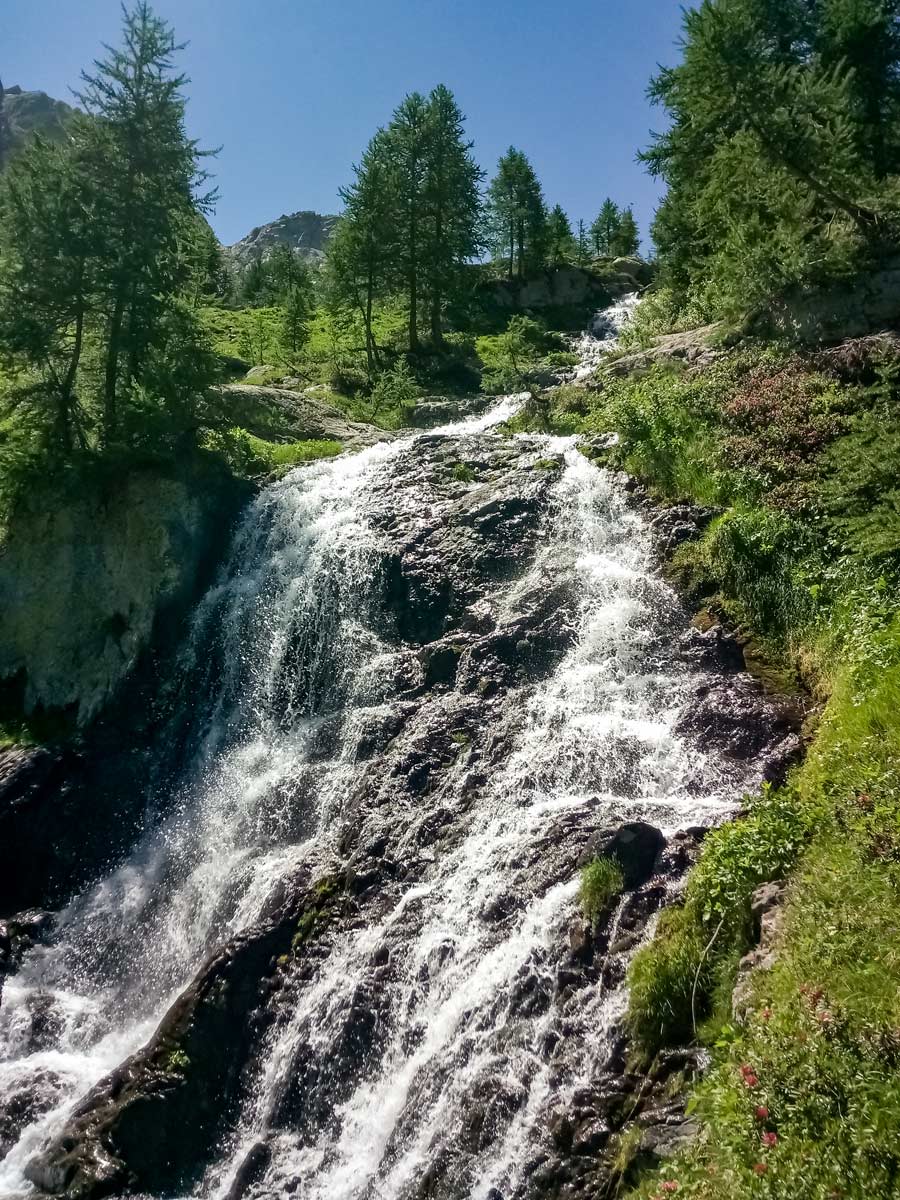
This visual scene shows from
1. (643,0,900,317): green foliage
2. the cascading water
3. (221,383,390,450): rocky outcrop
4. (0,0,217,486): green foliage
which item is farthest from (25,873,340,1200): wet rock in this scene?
(643,0,900,317): green foliage

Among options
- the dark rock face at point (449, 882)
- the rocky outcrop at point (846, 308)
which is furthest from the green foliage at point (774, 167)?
the dark rock face at point (449, 882)

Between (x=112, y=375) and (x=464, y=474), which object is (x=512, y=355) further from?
(x=112, y=375)

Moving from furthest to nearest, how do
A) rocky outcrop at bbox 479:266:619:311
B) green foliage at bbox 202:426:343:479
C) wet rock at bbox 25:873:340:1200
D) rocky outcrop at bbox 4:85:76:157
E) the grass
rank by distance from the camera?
rocky outcrop at bbox 4:85:76:157, rocky outcrop at bbox 479:266:619:311, green foliage at bbox 202:426:343:479, wet rock at bbox 25:873:340:1200, the grass

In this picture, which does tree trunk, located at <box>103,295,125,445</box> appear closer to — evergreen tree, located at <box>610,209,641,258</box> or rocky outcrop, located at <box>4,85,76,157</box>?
evergreen tree, located at <box>610,209,641,258</box>

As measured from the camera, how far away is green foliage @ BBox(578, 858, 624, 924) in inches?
348

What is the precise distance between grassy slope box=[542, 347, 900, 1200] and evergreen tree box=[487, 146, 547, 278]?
3998 cm

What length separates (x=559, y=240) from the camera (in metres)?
55.7

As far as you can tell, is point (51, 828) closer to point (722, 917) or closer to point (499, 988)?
point (499, 988)

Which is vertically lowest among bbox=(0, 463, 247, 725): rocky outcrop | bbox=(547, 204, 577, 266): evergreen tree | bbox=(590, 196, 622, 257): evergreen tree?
bbox=(0, 463, 247, 725): rocky outcrop

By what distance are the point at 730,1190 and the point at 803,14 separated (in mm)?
36225

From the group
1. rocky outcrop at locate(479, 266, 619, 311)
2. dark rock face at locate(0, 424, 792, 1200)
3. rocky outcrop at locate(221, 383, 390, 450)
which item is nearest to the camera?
dark rock face at locate(0, 424, 792, 1200)

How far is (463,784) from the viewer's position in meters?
12.3

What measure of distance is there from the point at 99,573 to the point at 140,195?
10.7 metres

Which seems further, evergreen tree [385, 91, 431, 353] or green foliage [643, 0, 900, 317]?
evergreen tree [385, 91, 431, 353]
